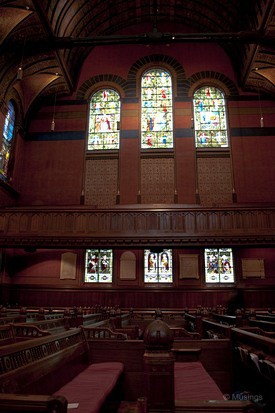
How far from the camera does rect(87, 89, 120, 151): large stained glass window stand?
599 inches

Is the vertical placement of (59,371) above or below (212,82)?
below

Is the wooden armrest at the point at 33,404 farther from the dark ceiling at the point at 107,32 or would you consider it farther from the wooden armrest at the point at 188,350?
the dark ceiling at the point at 107,32

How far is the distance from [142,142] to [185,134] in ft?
6.21

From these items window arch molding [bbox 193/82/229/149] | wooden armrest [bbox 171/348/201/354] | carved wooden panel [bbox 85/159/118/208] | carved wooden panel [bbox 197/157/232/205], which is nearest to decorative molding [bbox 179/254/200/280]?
carved wooden panel [bbox 197/157/232/205]

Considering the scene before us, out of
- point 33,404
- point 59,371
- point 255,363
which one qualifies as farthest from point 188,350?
point 33,404

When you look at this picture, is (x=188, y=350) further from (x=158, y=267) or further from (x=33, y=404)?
(x=158, y=267)

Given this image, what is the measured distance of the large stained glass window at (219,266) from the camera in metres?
13.0

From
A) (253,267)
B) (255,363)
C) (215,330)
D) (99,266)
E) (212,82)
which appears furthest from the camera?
(212,82)

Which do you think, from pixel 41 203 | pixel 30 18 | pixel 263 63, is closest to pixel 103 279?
pixel 41 203

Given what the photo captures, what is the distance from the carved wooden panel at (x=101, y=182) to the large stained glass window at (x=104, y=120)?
0.79 m

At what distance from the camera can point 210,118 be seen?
15.3m

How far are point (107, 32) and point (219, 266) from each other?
11.7 metres

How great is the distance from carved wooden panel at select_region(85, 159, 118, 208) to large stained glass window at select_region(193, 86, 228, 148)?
153 inches

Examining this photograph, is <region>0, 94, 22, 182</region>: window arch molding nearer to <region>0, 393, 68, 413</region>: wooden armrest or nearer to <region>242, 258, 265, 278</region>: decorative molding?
<region>242, 258, 265, 278</region>: decorative molding
